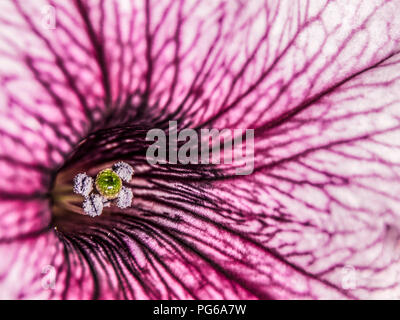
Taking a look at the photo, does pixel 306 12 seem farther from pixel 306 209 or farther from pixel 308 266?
pixel 308 266

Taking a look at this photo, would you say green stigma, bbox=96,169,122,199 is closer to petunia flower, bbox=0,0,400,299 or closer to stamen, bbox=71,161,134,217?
stamen, bbox=71,161,134,217

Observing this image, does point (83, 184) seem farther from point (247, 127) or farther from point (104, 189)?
point (247, 127)

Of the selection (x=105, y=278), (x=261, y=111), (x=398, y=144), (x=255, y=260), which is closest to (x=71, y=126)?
(x=105, y=278)

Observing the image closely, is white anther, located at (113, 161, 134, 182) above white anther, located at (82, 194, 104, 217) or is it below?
above

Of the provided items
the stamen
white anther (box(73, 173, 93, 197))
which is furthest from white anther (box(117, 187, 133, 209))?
white anther (box(73, 173, 93, 197))

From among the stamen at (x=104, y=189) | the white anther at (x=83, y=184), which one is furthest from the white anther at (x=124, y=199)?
the white anther at (x=83, y=184)

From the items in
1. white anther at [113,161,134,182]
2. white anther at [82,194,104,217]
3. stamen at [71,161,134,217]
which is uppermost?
white anther at [113,161,134,182]

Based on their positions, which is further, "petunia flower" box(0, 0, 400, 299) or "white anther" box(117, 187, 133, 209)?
"white anther" box(117, 187, 133, 209)

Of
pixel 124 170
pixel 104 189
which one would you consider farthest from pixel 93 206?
pixel 124 170
